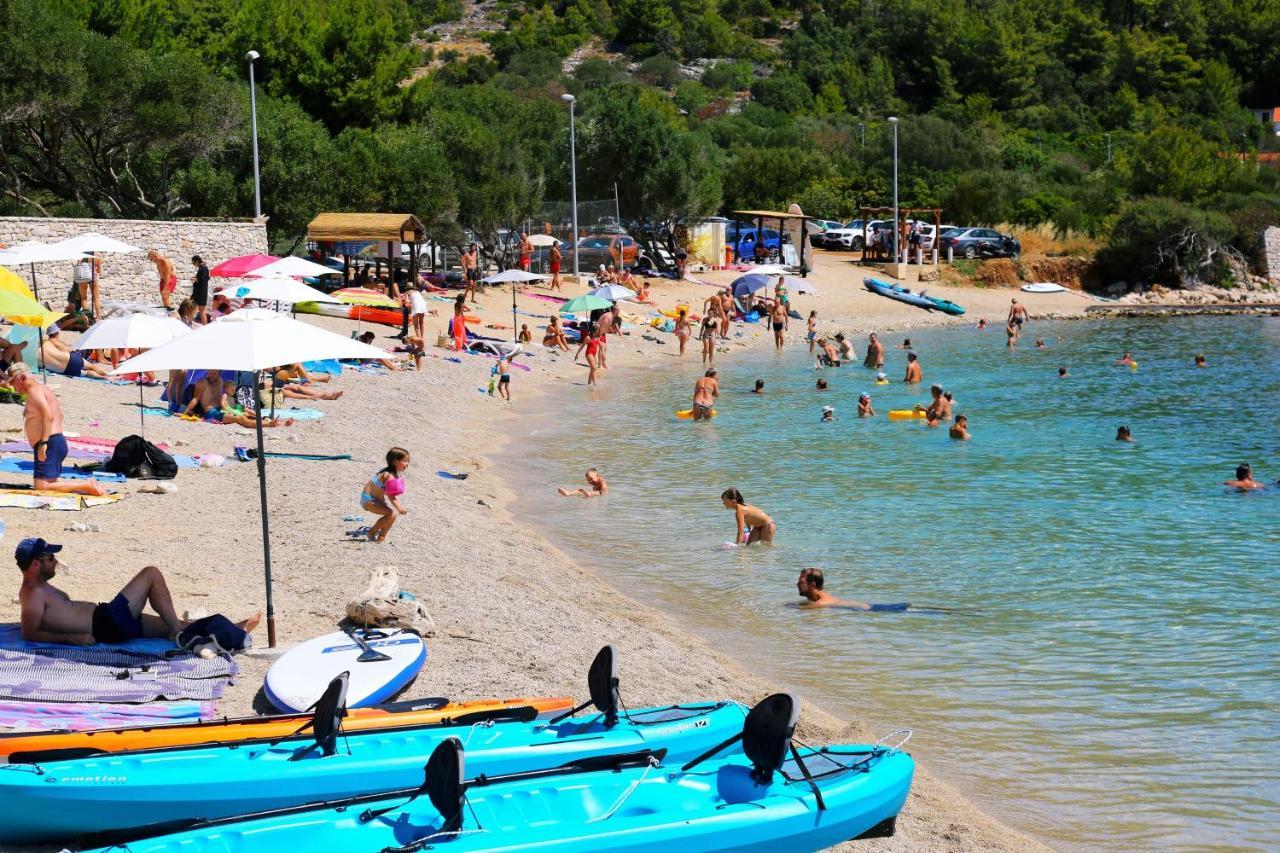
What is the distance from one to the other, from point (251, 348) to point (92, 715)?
2401mm

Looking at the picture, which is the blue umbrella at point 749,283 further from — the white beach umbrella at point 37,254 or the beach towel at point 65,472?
the beach towel at point 65,472

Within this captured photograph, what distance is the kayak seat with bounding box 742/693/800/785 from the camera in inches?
253

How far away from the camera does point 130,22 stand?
39.1m

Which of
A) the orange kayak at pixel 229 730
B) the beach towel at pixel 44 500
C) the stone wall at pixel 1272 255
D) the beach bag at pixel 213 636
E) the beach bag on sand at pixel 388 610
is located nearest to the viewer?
the orange kayak at pixel 229 730

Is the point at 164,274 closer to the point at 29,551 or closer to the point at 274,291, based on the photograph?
the point at 274,291

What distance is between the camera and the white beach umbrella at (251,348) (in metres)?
8.35

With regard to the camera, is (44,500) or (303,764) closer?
(303,764)

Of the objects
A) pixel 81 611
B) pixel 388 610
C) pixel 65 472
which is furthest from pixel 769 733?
pixel 65 472

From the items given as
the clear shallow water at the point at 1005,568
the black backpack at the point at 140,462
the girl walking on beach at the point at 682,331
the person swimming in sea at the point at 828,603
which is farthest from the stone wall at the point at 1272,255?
the black backpack at the point at 140,462

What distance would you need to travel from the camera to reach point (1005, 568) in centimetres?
1368

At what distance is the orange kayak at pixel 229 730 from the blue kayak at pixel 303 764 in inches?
4.8

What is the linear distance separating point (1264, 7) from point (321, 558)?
4138 inches

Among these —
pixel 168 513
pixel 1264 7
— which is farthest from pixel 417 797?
pixel 1264 7

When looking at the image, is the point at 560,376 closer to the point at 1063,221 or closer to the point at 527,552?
the point at 527,552
